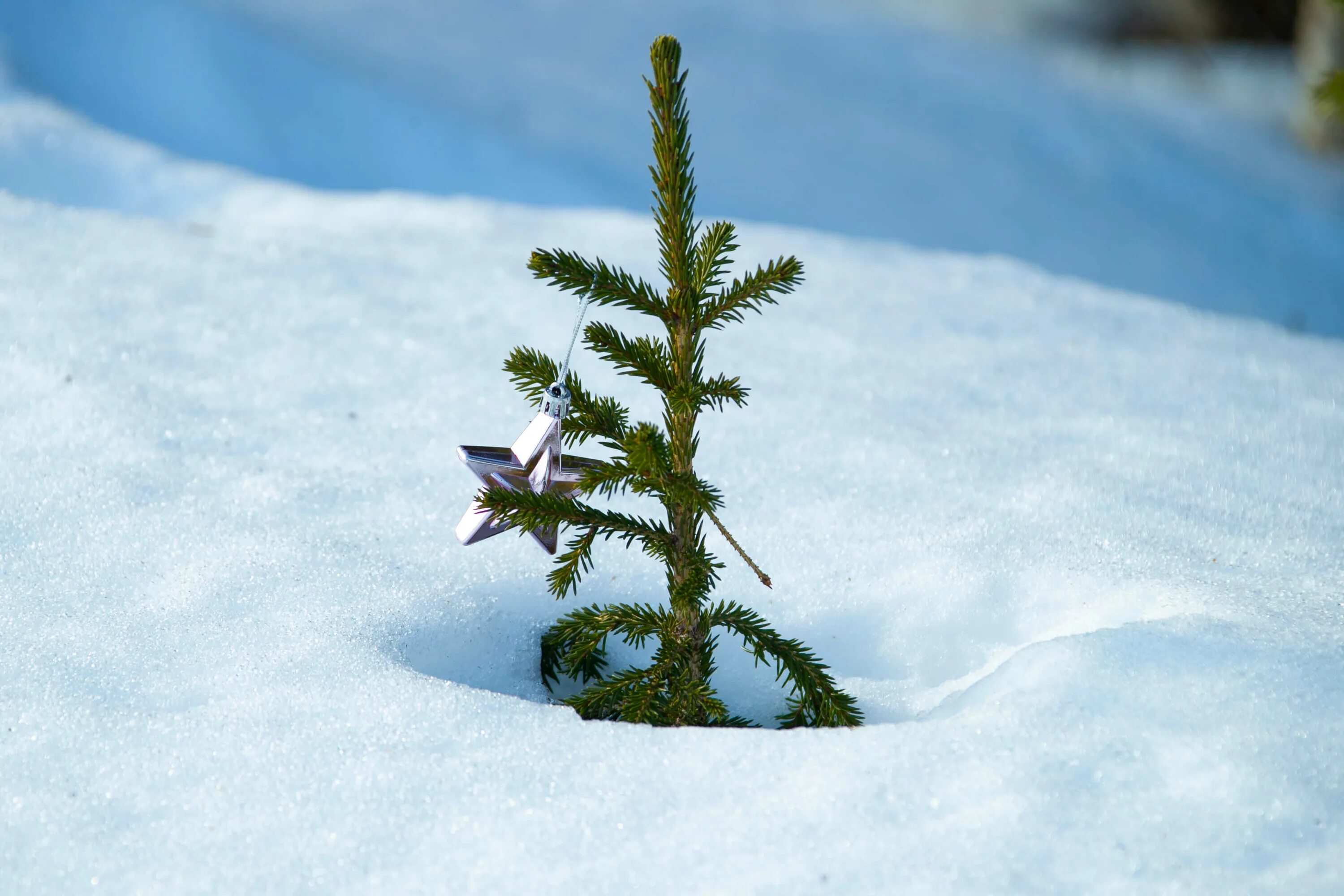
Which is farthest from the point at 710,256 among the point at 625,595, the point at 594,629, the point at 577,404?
the point at 625,595

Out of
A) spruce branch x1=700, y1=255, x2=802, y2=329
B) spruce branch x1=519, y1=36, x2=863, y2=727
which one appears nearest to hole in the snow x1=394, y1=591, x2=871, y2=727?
spruce branch x1=519, y1=36, x2=863, y2=727

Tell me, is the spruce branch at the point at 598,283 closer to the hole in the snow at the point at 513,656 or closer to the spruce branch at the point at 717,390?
the spruce branch at the point at 717,390

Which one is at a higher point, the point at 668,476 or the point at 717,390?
the point at 717,390

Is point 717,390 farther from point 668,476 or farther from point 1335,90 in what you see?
point 1335,90

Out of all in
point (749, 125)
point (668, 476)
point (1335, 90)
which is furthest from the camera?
point (749, 125)

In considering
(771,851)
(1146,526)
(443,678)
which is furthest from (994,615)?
(443,678)

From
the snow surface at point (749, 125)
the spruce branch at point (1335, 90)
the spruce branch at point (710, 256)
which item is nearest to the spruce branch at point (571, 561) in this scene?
the spruce branch at point (710, 256)
